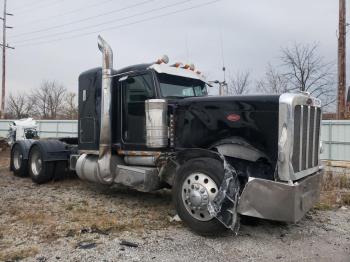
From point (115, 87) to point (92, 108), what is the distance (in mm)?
971

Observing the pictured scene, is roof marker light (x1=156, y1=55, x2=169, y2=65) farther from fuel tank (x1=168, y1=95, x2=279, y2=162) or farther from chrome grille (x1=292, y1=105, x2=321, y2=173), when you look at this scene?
chrome grille (x1=292, y1=105, x2=321, y2=173)

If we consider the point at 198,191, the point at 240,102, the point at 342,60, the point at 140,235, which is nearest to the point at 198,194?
the point at 198,191

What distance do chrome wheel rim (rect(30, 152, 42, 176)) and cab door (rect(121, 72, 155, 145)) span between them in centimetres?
348

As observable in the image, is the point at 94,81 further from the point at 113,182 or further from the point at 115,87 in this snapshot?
the point at 113,182

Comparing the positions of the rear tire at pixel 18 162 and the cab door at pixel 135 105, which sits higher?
the cab door at pixel 135 105

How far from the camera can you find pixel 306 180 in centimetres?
551

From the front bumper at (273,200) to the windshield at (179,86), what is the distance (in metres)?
2.50

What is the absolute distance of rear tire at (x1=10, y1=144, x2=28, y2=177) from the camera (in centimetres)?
1048

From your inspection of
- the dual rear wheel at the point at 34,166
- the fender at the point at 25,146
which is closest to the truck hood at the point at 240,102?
the dual rear wheel at the point at 34,166

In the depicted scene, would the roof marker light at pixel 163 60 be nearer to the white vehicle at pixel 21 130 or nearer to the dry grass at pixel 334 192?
the dry grass at pixel 334 192

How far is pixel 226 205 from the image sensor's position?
5.26 metres

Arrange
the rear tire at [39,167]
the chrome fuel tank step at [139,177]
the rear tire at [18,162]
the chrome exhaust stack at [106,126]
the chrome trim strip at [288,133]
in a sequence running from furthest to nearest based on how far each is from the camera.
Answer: the rear tire at [18,162] → the rear tire at [39,167] → the chrome exhaust stack at [106,126] → the chrome fuel tank step at [139,177] → the chrome trim strip at [288,133]

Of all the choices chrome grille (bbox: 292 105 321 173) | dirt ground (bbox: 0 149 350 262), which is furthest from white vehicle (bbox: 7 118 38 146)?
chrome grille (bbox: 292 105 321 173)

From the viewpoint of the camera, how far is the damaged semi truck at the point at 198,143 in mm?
5168
